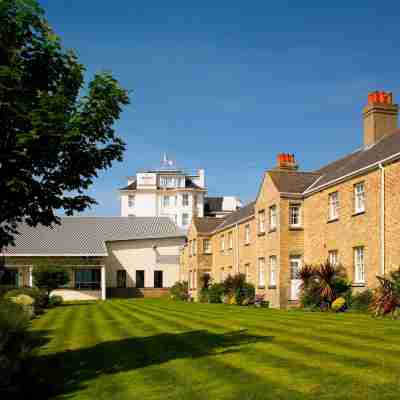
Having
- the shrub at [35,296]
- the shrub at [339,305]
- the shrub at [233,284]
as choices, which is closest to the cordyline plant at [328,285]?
the shrub at [339,305]

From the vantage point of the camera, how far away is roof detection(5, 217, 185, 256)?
57.8 metres

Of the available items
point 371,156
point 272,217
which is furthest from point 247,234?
point 371,156

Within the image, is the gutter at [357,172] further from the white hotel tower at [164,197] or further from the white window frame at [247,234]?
the white hotel tower at [164,197]

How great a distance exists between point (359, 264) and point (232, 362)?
53.7 feet

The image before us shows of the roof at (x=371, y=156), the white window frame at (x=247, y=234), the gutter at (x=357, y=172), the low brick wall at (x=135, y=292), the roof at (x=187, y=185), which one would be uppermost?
the roof at (x=187, y=185)

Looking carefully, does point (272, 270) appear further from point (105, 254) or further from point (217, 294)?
point (105, 254)

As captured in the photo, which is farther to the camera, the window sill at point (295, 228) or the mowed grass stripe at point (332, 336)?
the window sill at point (295, 228)

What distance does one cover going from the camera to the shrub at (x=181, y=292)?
5500 cm

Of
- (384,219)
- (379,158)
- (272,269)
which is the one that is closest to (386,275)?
(384,219)

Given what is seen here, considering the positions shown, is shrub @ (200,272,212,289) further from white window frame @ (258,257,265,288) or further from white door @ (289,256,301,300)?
white door @ (289,256,301,300)

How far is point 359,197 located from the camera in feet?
88.6

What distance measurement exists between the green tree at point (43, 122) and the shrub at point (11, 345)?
1.49 metres

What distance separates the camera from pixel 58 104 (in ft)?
35.3

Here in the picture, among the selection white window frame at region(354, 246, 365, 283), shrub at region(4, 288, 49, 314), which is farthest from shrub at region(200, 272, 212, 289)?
white window frame at region(354, 246, 365, 283)
